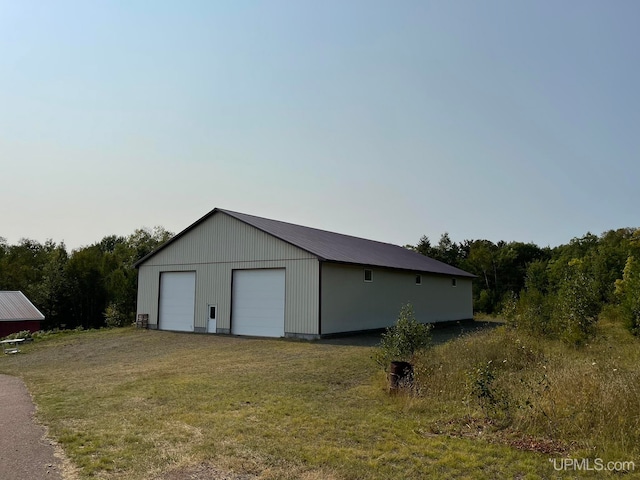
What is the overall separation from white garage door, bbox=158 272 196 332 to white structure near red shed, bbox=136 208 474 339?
0.05 metres

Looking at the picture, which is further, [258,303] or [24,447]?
[258,303]

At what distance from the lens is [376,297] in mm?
21500

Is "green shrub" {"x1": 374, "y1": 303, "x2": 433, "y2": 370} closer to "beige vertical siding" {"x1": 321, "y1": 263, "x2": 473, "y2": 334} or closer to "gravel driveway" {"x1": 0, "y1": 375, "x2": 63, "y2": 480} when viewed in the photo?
"gravel driveway" {"x1": 0, "y1": 375, "x2": 63, "y2": 480}

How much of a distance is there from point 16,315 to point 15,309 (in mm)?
766

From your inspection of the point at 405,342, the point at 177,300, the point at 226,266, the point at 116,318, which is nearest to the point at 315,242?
the point at 226,266

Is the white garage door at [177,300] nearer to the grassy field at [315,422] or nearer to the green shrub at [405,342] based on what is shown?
the grassy field at [315,422]

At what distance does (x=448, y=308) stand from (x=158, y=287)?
54.5ft

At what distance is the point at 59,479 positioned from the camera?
464 cm

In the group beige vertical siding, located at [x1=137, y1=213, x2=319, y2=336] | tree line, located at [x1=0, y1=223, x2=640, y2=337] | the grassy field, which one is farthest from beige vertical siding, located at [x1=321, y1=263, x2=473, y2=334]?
the grassy field

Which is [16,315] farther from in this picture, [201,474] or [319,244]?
[201,474]

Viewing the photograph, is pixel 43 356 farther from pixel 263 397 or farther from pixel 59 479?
pixel 59 479

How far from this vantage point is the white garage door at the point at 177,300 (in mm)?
22453

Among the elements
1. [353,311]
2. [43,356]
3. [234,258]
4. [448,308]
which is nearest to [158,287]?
[234,258]

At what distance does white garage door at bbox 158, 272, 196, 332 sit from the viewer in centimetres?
2245
